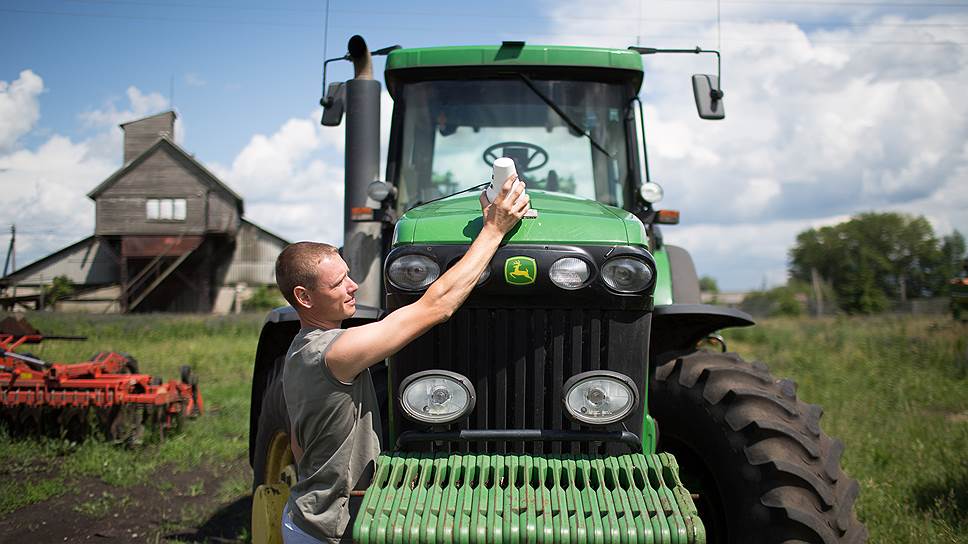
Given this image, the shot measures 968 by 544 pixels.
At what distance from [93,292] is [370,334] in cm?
3080

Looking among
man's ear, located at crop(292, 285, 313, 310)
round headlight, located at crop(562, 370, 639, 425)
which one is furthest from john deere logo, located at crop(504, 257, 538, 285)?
man's ear, located at crop(292, 285, 313, 310)

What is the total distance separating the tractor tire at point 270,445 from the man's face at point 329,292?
1.22m

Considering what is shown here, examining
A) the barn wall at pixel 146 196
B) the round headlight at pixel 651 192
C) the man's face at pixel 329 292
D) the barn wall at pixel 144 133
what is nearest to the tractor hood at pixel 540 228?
the man's face at pixel 329 292

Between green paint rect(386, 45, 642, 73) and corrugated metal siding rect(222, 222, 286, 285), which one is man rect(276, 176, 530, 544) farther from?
corrugated metal siding rect(222, 222, 286, 285)

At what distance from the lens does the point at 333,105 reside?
482 centimetres

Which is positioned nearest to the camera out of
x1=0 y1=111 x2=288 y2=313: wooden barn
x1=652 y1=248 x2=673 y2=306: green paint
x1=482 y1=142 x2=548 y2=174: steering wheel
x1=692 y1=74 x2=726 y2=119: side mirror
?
x1=652 y1=248 x2=673 y2=306: green paint

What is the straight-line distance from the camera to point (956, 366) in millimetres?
11148

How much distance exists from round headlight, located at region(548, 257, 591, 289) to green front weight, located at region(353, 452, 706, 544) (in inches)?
24.9

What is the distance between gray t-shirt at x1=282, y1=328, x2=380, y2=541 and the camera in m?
2.49

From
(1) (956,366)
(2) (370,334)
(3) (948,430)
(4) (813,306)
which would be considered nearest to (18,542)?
(2) (370,334)

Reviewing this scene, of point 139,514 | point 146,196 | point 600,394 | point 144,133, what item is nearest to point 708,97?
point 600,394

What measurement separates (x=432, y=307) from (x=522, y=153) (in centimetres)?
224

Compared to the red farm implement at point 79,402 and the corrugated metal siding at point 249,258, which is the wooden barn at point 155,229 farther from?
the red farm implement at point 79,402

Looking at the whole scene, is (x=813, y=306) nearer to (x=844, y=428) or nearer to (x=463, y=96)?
(x=844, y=428)
